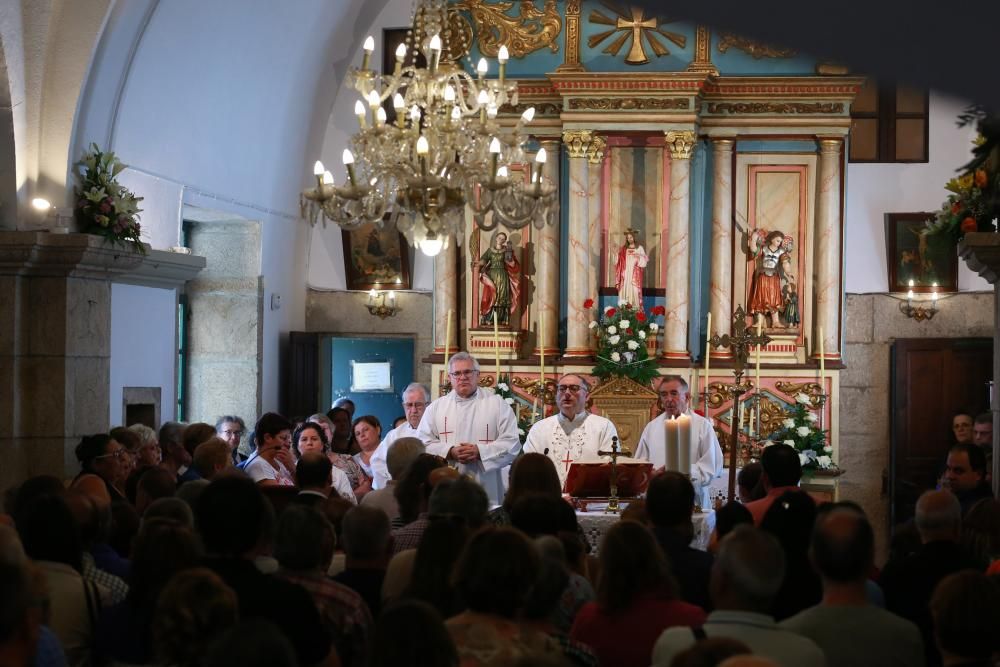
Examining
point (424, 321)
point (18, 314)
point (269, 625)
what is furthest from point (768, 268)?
point (269, 625)

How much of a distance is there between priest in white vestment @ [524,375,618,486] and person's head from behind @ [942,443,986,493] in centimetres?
338

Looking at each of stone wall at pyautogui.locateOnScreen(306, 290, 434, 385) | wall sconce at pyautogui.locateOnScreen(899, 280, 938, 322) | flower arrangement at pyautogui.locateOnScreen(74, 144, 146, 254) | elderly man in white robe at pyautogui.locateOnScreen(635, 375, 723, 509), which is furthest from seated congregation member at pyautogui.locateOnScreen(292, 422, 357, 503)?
wall sconce at pyautogui.locateOnScreen(899, 280, 938, 322)

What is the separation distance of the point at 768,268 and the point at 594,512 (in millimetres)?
6837

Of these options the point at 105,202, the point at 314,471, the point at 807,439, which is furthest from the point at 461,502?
the point at 807,439

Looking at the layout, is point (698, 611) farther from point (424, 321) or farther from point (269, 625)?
point (424, 321)

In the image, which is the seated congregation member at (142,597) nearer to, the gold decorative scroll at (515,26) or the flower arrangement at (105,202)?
Result: the flower arrangement at (105,202)

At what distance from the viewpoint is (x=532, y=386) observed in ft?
46.7

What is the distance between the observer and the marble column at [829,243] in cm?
1408

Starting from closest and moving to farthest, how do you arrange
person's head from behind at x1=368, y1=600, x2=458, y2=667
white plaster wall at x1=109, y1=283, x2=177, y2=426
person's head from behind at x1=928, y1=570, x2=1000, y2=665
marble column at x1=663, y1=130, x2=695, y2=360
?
person's head from behind at x1=368, y1=600, x2=458, y2=667 < person's head from behind at x1=928, y1=570, x2=1000, y2=665 < white plaster wall at x1=109, y1=283, x2=177, y2=426 < marble column at x1=663, y1=130, x2=695, y2=360

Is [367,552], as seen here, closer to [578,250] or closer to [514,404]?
[514,404]

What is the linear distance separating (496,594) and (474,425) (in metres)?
7.15

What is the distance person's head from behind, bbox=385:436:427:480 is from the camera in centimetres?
665

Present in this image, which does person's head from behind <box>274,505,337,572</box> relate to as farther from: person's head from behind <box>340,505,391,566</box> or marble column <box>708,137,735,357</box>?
marble column <box>708,137,735,357</box>

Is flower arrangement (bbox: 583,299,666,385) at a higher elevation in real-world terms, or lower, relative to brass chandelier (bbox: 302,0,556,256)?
lower
